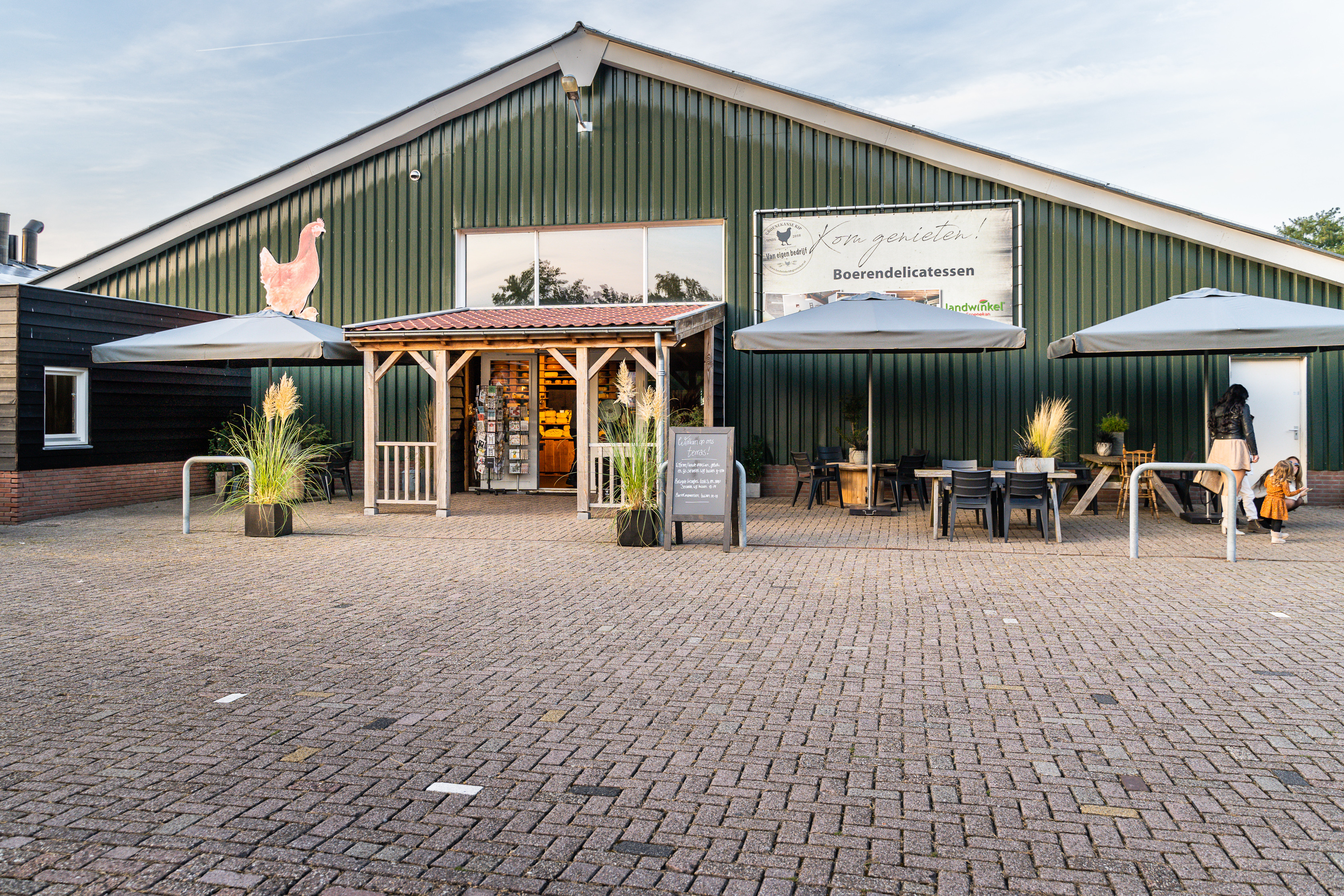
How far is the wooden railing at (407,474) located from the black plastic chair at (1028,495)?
700 cm

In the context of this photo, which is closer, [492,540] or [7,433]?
[492,540]

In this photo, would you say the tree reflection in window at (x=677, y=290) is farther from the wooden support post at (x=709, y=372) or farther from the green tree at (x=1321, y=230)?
the green tree at (x=1321, y=230)

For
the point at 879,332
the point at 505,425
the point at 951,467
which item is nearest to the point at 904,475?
the point at 951,467

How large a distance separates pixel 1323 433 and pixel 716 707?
1280 centimetres

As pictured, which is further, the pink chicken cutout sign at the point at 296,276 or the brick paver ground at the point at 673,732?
the pink chicken cutout sign at the point at 296,276

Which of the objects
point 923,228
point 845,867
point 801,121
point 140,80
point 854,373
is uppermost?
point 140,80

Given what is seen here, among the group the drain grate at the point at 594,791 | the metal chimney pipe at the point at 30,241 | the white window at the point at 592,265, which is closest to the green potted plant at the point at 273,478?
the white window at the point at 592,265

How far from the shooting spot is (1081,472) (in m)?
11.1

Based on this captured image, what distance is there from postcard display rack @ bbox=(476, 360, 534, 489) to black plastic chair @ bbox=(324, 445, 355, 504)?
2.10 meters

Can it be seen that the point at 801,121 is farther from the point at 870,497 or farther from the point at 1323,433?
the point at 1323,433

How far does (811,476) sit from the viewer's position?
41.3ft

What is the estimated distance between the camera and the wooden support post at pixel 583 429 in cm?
1124

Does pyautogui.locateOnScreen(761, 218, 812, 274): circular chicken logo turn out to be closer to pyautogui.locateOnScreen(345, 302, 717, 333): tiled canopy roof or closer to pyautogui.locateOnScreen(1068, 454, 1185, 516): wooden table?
pyautogui.locateOnScreen(345, 302, 717, 333): tiled canopy roof

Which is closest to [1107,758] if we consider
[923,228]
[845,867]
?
[845,867]
